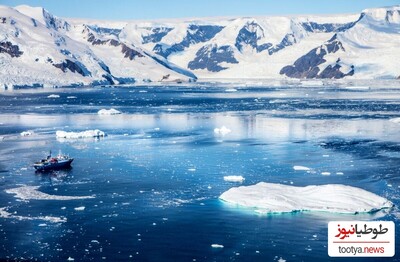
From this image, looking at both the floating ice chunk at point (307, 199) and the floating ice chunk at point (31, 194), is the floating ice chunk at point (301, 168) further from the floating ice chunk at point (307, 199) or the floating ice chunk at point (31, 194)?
the floating ice chunk at point (31, 194)

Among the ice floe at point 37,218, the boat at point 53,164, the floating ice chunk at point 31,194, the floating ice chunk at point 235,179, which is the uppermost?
the boat at point 53,164

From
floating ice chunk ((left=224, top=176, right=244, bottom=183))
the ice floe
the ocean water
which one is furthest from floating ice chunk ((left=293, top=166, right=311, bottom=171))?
the ice floe

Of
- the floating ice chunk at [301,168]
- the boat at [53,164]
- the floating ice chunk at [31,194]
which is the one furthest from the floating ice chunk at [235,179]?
the boat at [53,164]

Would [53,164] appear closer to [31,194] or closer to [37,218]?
[31,194]

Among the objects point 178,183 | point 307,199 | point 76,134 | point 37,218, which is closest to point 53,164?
point 178,183

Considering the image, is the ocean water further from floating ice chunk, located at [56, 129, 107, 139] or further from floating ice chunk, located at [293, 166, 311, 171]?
floating ice chunk, located at [56, 129, 107, 139]

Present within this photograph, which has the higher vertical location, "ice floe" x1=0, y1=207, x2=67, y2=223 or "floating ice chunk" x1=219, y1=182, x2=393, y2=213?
"floating ice chunk" x1=219, y1=182, x2=393, y2=213
